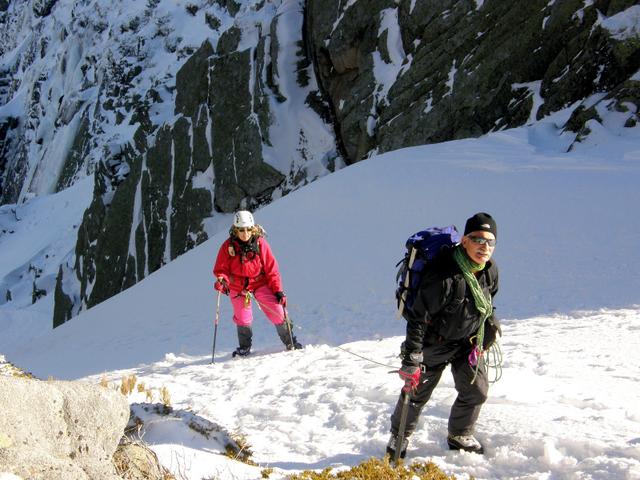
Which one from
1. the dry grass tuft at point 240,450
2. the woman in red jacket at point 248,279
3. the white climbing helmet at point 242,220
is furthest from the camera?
the woman in red jacket at point 248,279

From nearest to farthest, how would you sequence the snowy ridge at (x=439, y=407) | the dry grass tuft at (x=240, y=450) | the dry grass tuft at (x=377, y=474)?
1. the dry grass tuft at (x=377, y=474)
2. the snowy ridge at (x=439, y=407)
3. the dry grass tuft at (x=240, y=450)

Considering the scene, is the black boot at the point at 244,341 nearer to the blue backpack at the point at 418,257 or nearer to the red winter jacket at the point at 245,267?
the red winter jacket at the point at 245,267

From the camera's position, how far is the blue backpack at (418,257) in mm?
3584

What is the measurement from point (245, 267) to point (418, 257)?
12.0ft

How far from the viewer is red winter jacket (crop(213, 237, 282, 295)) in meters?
6.88

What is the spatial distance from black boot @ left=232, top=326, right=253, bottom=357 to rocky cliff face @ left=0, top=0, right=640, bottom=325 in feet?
36.7

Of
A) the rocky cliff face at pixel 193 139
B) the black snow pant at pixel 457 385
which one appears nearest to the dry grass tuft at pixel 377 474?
the black snow pant at pixel 457 385

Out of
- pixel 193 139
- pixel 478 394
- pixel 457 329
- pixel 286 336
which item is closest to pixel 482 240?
pixel 457 329

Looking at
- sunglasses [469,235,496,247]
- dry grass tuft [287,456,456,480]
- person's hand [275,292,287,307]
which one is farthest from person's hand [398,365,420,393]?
person's hand [275,292,287,307]

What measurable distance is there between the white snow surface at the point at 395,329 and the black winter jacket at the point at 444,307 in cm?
80

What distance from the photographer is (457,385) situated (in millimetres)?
3826

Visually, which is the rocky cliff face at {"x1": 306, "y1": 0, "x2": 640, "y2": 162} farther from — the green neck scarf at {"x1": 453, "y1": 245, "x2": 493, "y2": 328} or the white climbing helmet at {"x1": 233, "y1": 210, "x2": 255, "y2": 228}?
the green neck scarf at {"x1": 453, "y1": 245, "x2": 493, "y2": 328}

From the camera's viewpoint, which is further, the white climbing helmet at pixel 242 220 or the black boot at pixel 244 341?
the black boot at pixel 244 341

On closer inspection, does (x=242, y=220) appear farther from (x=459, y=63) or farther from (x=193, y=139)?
(x=193, y=139)
